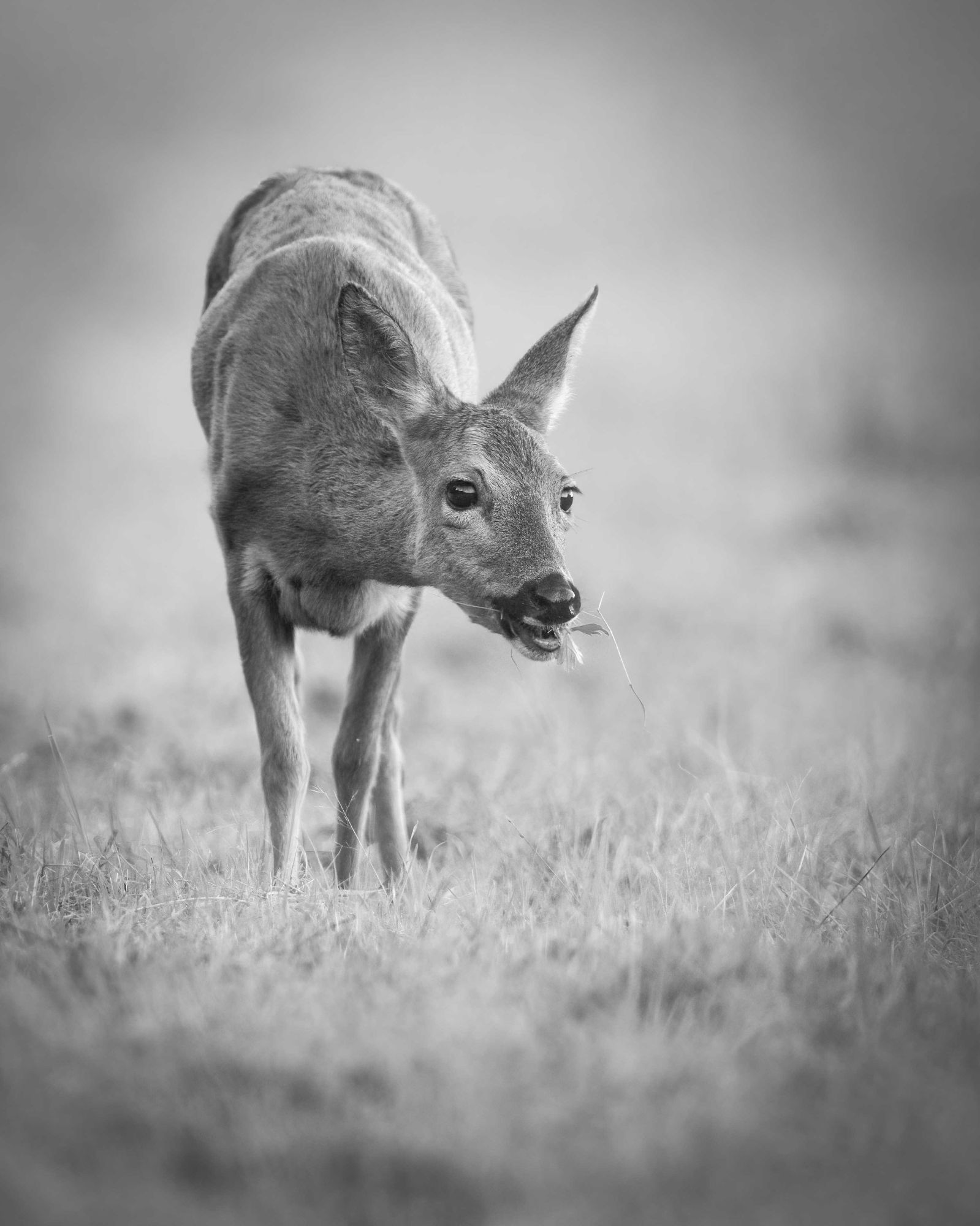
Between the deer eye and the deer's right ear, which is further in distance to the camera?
the deer's right ear

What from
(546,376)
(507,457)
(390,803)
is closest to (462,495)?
(507,457)

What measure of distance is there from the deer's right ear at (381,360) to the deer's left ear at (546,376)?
0.32 m

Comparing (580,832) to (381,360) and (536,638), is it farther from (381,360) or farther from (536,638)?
(381,360)

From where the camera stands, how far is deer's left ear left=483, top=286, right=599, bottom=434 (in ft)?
18.5

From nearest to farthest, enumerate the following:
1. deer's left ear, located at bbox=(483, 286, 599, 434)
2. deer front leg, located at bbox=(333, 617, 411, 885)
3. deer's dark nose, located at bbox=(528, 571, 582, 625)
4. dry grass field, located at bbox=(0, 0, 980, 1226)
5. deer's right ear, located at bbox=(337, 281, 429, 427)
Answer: dry grass field, located at bbox=(0, 0, 980, 1226) < deer's dark nose, located at bbox=(528, 571, 582, 625) < deer's right ear, located at bbox=(337, 281, 429, 427) < deer's left ear, located at bbox=(483, 286, 599, 434) < deer front leg, located at bbox=(333, 617, 411, 885)

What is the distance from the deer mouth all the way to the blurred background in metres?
3.48

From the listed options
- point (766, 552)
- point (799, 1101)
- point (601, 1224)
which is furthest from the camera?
point (766, 552)

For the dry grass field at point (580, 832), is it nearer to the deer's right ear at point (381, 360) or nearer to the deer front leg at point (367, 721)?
the deer front leg at point (367, 721)

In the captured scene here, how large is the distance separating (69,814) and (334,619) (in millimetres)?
1272

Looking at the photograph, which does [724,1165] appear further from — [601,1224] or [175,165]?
[175,165]

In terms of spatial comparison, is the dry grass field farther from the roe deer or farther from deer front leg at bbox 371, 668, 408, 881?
the roe deer

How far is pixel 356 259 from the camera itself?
238 inches

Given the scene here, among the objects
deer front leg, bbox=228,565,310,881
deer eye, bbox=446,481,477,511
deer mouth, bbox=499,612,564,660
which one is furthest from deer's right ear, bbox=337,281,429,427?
deer mouth, bbox=499,612,564,660

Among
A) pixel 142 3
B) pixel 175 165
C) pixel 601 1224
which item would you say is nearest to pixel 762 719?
pixel 601 1224
